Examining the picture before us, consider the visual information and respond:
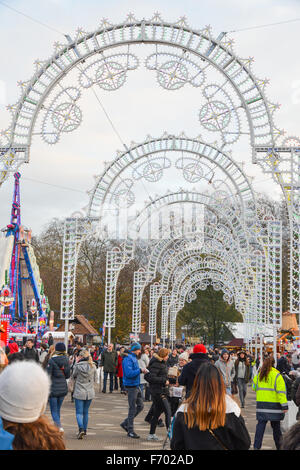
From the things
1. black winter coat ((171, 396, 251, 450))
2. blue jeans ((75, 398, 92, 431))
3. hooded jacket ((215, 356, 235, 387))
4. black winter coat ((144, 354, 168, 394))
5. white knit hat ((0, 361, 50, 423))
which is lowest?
blue jeans ((75, 398, 92, 431))

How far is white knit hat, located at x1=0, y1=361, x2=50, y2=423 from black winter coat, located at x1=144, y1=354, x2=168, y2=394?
892cm

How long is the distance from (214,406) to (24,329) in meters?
33.1

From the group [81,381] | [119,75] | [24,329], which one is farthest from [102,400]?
[24,329]

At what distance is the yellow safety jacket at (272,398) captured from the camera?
8.90 meters

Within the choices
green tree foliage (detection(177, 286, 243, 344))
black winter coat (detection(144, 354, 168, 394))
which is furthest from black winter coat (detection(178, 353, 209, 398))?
green tree foliage (detection(177, 286, 243, 344))

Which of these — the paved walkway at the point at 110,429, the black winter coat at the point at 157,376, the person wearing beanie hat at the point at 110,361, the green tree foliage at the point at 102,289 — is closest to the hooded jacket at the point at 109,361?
the person wearing beanie hat at the point at 110,361

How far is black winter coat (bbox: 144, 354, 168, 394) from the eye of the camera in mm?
11688

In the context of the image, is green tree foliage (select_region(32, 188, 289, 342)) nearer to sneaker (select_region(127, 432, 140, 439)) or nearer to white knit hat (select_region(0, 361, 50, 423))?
sneaker (select_region(127, 432, 140, 439))

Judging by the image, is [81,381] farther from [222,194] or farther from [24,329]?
[24,329]

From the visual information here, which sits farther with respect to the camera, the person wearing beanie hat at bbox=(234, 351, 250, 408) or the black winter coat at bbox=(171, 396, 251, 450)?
the person wearing beanie hat at bbox=(234, 351, 250, 408)

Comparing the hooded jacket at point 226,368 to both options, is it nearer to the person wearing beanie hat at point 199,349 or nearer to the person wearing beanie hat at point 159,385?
the person wearing beanie hat at point 159,385

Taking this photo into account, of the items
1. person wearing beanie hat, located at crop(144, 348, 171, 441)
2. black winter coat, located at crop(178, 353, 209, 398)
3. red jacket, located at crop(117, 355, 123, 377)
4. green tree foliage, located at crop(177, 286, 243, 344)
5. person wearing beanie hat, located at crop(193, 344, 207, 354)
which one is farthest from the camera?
green tree foliage, located at crop(177, 286, 243, 344)

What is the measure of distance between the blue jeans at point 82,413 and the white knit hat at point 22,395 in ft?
27.7

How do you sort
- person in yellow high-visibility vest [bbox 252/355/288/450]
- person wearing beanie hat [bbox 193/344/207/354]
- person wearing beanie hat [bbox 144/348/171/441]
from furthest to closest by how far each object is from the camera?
Result: person wearing beanie hat [bbox 144/348/171/441], person in yellow high-visibility vest [bbox 252/355/288/450], person wearing beanie hat [bbox 193/344/207/354]
